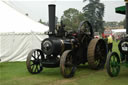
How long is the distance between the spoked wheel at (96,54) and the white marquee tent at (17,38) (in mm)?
3519

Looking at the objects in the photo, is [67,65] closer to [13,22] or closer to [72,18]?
[13,22]

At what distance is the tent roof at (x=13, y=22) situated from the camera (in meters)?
10.1

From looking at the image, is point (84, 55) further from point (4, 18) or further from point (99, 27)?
point (99, 27)

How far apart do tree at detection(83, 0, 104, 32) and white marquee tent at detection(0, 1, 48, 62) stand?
137 feet

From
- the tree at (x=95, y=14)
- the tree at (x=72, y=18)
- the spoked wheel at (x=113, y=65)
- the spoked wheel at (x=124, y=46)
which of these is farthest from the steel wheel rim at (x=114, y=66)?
the tree at (x=95, y=14)

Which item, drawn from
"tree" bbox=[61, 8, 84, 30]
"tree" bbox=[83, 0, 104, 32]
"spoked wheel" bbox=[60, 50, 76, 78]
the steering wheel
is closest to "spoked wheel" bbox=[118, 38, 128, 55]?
"spoked wheel" bbox=[60, 50, 76, 78]

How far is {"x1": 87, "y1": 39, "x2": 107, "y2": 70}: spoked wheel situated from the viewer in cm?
715

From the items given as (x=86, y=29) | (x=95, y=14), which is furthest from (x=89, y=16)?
(x=86, y=29)

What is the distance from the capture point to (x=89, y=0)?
60.7 m

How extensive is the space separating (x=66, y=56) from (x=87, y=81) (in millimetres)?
897

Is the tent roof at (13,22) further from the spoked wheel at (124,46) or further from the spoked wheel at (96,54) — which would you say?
the spoked wheel at (124,46)

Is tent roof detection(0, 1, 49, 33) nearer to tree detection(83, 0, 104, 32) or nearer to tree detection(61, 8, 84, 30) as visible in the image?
tree detection(61, 8, 84, 30)

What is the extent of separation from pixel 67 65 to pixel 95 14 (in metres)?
51.7

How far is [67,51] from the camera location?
6.17 meters
